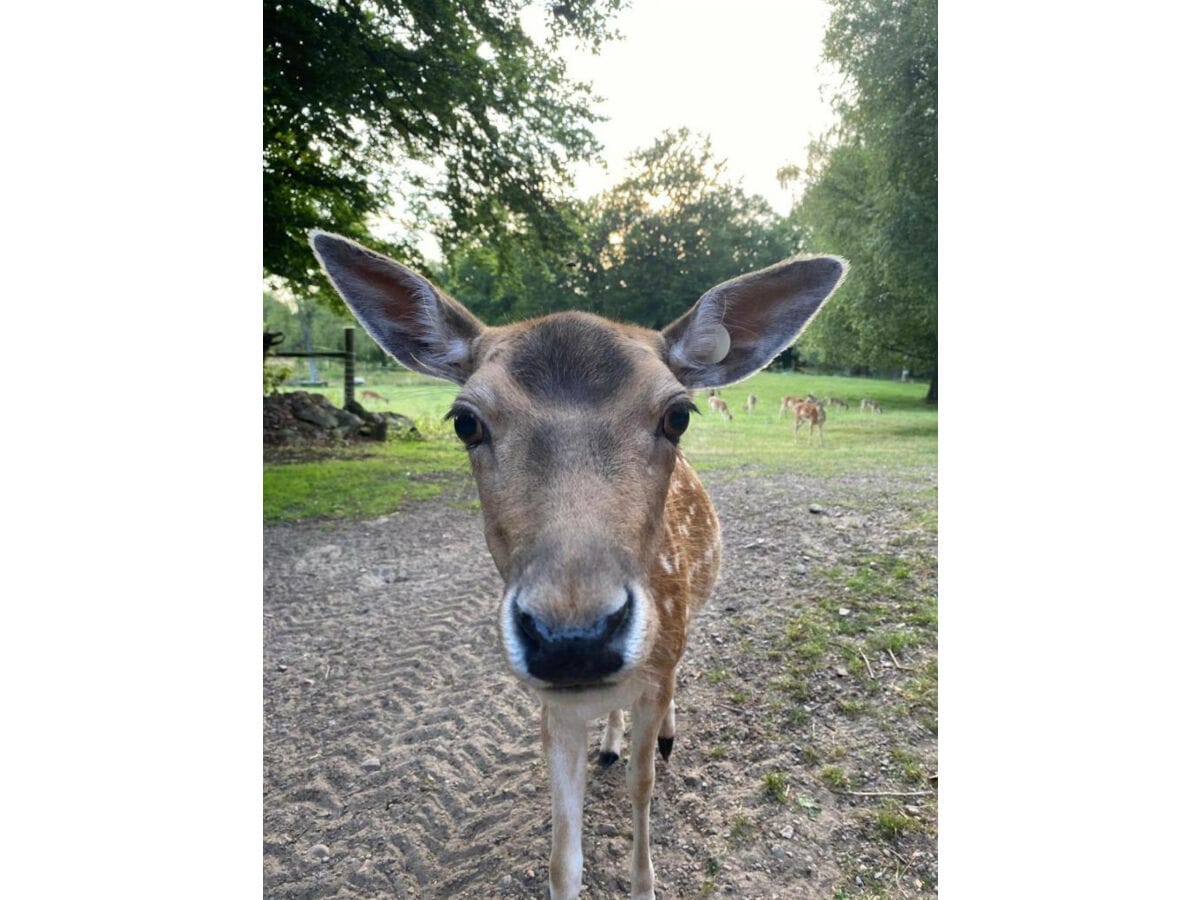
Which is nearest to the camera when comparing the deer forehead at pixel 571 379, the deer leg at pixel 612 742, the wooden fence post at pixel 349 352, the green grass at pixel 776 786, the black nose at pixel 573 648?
the black nose at pixel 573 648

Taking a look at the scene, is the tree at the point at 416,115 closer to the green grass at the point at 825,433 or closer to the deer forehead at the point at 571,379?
the green grass at the point at 825,433

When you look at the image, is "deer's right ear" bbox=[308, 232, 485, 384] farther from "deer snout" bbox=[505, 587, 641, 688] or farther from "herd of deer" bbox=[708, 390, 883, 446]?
"herd of deer" bbox=[708, 390, 883, 446]

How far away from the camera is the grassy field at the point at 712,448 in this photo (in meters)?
2.61

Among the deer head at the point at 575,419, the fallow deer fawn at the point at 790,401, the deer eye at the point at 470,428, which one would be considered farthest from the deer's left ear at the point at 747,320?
the fallow deer fawn at the point at 790,401

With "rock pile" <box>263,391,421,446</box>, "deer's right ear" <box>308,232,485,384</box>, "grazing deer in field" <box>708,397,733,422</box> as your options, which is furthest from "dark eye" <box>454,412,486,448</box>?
"rock pile" <box>263,391,421,446</box>

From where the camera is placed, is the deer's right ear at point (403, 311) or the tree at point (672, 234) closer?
the deer's right ear at point (403, 311)

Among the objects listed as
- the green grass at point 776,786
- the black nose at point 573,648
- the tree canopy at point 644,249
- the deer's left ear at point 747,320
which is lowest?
the green grass at point 776,786

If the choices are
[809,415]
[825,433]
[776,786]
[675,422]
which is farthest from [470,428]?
[825,433]

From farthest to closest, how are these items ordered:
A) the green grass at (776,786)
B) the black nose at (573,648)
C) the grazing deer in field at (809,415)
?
the grazing deer in field at (809,415), the green grass at (776,786), the black nose at (573,648)

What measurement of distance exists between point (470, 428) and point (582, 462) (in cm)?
26

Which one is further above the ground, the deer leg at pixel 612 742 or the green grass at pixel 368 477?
the green grass at pixel 368 477

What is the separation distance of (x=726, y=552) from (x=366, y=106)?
265cm

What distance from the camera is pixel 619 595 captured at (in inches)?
34.4

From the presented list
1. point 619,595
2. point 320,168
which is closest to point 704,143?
point 320,168
